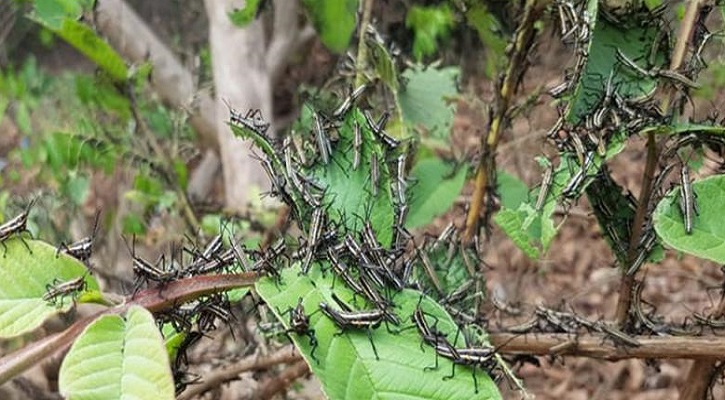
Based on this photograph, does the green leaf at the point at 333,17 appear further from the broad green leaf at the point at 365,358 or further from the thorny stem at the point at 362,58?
the broad green leaf at the point at 365,358

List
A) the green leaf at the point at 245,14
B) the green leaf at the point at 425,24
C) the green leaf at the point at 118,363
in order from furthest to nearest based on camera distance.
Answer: the green leaf at the point at 425,24, the green leaf at the point at 245,14, the green leaf at the point at 118,363

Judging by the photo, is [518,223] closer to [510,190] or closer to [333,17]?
[510,190]

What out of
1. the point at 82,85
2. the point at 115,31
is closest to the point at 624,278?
A: the point at 82,85

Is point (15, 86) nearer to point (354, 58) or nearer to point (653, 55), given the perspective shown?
point (354, 58)

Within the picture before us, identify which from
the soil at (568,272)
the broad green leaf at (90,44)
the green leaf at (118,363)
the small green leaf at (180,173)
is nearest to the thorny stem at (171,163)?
the small green leaf at (180,173)

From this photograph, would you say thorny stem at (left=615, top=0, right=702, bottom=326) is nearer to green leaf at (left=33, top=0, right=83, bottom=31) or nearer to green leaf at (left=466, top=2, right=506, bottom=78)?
green leaf at (left=466, top=2, right=506, bottom=78)

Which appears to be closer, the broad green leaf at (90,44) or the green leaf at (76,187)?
the broad green leaf at (90,44)

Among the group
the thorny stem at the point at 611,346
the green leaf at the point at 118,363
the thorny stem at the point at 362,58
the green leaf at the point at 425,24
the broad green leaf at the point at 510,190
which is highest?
the green leaf at the point at 425,24
